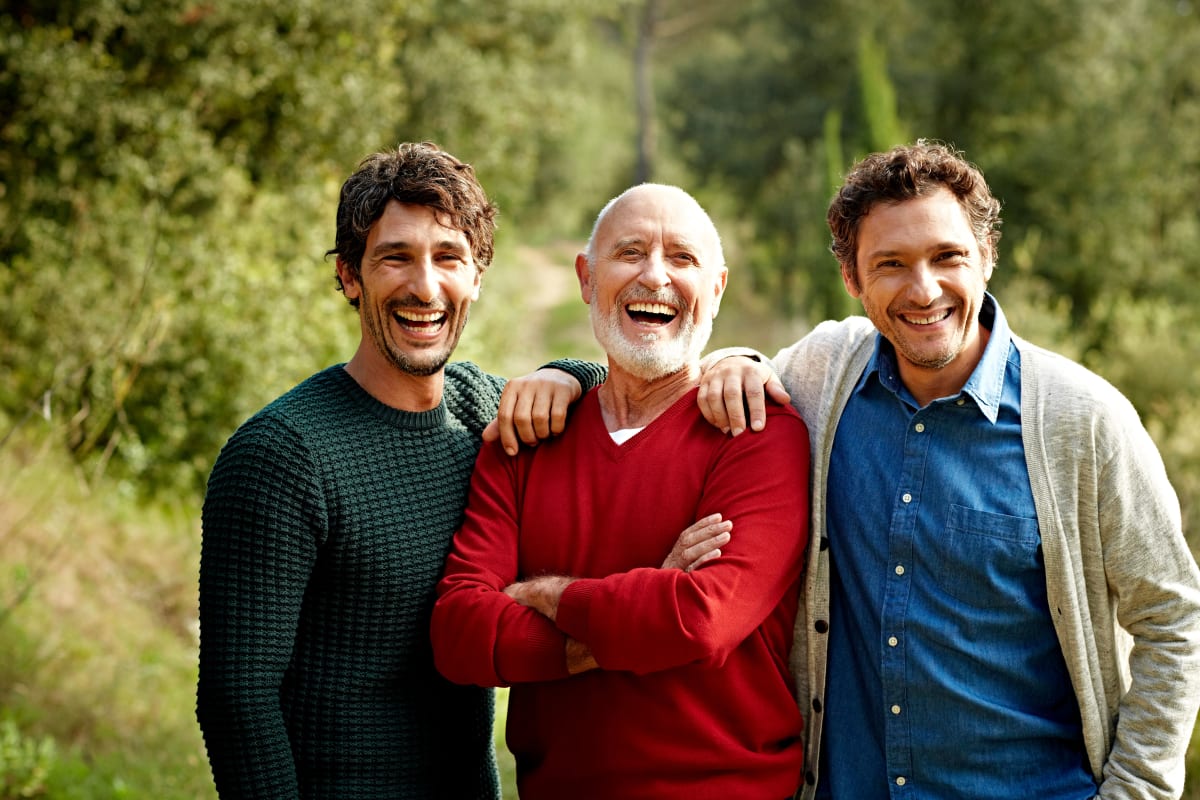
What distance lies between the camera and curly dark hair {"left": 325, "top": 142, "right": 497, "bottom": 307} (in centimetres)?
284

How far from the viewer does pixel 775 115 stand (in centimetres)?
2573

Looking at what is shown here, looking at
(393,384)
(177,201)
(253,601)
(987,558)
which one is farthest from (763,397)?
(177,201)

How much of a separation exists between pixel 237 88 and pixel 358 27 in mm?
1764

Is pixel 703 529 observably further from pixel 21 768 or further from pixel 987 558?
pixel 21 768

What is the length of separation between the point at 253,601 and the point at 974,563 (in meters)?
1.77

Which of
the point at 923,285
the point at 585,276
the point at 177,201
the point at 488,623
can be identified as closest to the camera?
the point at 488,623

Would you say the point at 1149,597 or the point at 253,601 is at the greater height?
the point at 253,601

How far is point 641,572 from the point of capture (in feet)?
8.09

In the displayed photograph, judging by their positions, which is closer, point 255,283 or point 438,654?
point 438,654

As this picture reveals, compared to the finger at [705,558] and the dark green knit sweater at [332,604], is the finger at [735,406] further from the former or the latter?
the dark green knit sweater at [332,604]

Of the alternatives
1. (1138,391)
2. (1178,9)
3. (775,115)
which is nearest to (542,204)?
(775,115)

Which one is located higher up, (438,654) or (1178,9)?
(1178,9)

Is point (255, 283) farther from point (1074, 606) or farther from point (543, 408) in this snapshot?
point (1074, 606)

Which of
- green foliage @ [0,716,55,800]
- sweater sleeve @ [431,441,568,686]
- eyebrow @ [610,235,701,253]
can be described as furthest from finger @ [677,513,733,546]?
green foliage @ [0,716,55,800]
